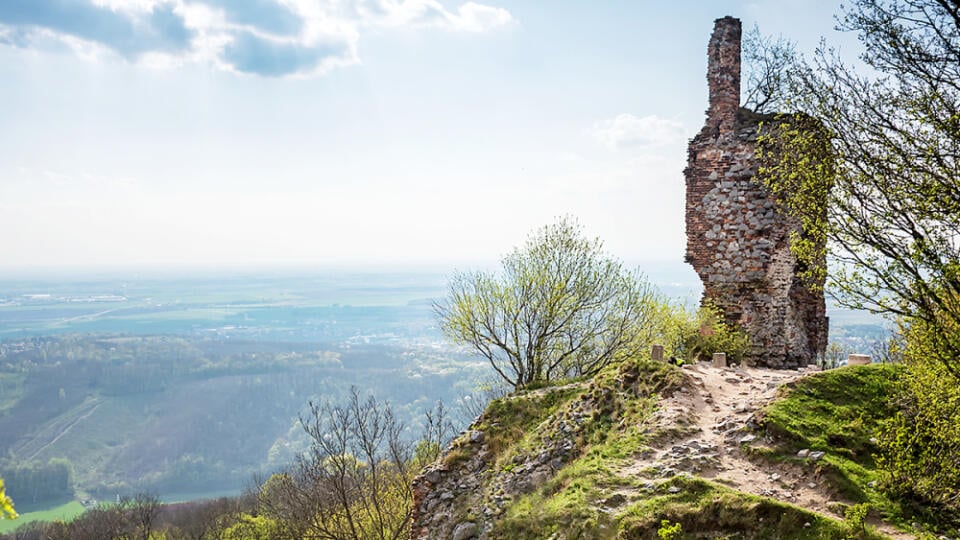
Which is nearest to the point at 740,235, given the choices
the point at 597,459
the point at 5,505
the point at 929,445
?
the point at 597,459

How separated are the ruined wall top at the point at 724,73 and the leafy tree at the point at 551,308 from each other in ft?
23.5

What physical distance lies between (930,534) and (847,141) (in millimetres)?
5168

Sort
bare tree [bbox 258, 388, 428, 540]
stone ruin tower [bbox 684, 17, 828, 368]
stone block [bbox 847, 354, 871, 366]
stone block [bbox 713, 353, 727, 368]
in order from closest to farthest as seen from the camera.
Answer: stone block [bbox 847, 354, 871, 366], stone block [bbox 713, 353, 727, 368], stone ruin tower [bbox 684, 17, 828, 368], bare tree [bbox 258, 388, 428, 540]

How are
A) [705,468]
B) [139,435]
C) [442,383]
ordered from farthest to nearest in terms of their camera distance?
1. [442,383]
2. [139,435]
3. [705,468]

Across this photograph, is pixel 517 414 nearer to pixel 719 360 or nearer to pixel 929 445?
pixel 719 360

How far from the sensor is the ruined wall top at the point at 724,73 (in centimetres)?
1695

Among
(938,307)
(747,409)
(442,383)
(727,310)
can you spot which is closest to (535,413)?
(747,409)

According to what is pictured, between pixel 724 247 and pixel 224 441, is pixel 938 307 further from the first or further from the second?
pixel 224 441

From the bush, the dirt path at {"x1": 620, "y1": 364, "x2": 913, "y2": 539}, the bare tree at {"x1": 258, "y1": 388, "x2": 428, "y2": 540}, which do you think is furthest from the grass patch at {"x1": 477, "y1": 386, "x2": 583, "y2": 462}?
the bare tree at {"x1": 258, "y1": 388, "x2": 428, "y2": 540}

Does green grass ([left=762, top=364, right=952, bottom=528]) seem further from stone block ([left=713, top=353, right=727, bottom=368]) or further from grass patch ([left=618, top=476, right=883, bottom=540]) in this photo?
stone block ([left=713, top=353, right=727, bottom=368])

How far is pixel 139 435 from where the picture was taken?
5861 inches

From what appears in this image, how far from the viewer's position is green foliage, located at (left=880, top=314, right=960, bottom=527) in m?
7.55

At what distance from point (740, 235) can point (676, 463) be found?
9.33m

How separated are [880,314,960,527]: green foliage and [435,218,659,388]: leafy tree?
13651mm
